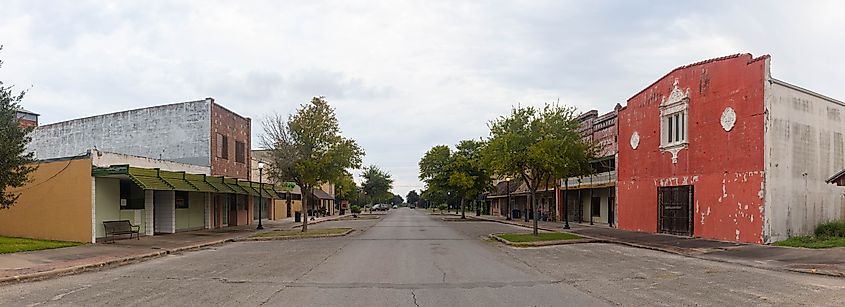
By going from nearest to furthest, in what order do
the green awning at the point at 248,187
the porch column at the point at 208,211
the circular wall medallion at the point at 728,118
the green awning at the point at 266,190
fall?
the circular wall medallion at the point at 728,118 < the porch column at the point at 208,211 < the green awning at the point at 248,187 < the green awning at the point at 266,190

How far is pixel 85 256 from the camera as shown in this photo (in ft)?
62.7

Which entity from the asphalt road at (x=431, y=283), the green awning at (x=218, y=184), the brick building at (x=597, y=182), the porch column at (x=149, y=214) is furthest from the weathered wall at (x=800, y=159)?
the porch column at (x=149, y=214)

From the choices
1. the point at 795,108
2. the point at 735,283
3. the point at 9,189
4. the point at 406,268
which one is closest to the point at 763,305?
the point at 735,283

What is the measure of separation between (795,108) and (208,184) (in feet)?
87.3

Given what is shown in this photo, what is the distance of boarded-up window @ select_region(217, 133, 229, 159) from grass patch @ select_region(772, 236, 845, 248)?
29849mm

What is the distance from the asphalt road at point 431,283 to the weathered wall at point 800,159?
5591 millimetres

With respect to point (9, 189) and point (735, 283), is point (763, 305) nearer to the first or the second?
point (735, 283)

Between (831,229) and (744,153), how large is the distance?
153 inches

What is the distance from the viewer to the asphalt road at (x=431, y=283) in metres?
10.9

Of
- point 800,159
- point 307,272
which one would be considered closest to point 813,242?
point 800,159

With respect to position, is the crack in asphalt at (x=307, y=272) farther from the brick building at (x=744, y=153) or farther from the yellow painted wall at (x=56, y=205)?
the brick building at (x=744, y=153)

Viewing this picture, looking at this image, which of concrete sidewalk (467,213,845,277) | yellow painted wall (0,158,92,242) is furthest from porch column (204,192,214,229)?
concrete sidewalk (467,213,845,277)

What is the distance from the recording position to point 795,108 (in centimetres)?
2319

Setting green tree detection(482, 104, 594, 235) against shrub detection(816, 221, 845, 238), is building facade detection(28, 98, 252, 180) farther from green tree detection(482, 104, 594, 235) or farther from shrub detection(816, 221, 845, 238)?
shrub detection(816, 221, 845, 238)
